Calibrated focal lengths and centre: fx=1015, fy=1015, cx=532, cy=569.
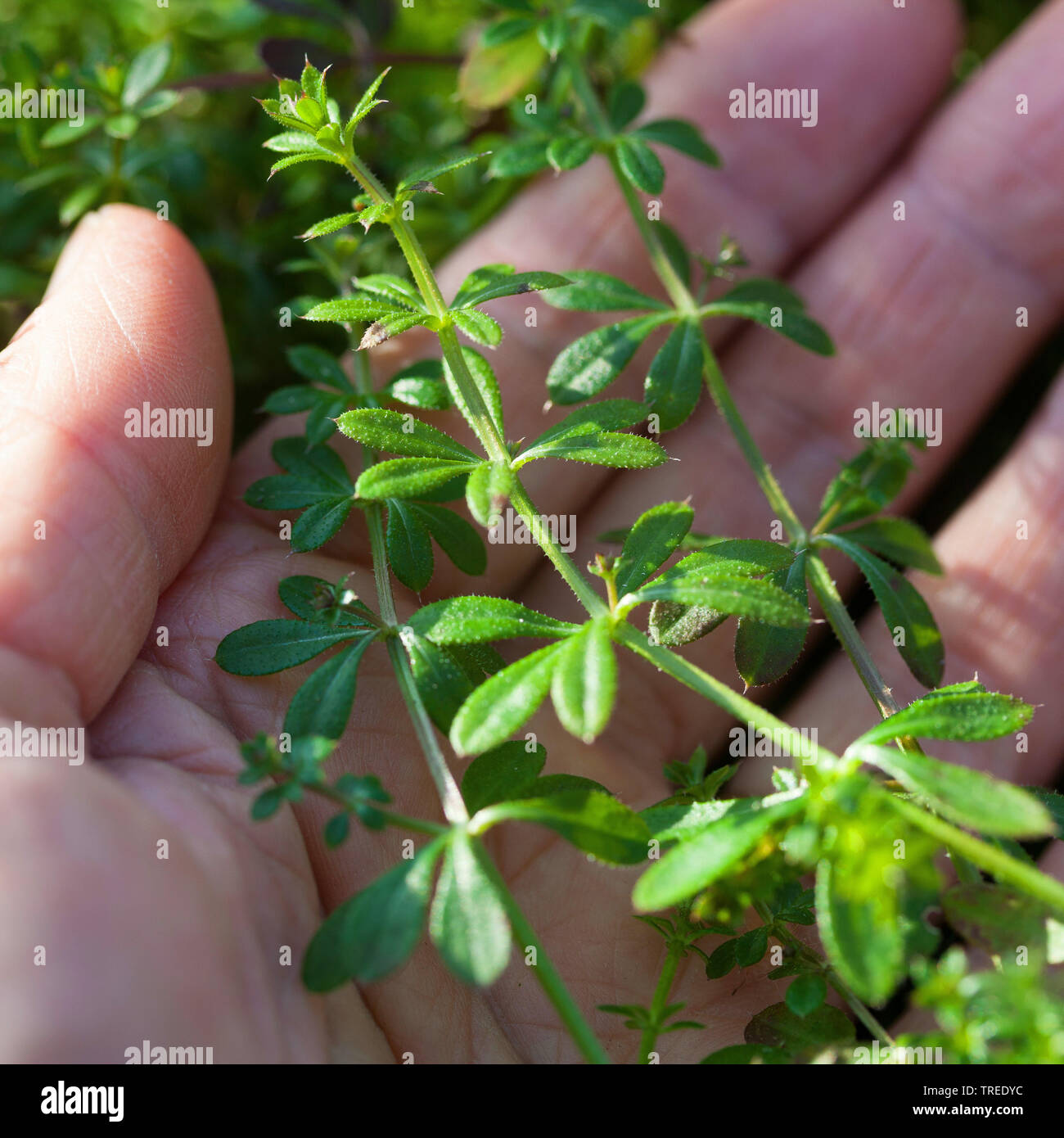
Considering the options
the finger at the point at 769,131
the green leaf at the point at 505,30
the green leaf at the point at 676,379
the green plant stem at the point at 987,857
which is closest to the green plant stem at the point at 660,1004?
the green plant stem at the point at 987,857

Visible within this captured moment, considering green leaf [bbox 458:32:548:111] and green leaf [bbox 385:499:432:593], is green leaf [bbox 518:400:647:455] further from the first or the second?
green leaf [bbox 458:32:548:111]

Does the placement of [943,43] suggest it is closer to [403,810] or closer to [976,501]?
[976,501]

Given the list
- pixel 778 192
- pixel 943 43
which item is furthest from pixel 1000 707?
pixel 943 43

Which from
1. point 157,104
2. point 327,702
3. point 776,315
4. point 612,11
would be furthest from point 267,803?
point 612,11

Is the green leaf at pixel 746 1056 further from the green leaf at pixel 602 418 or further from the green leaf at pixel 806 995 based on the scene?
the green leaf at pixel 602 418

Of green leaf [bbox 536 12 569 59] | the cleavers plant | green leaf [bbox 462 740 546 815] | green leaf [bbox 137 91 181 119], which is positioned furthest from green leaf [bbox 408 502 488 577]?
green leaf [bbox 137 91 181 119]
